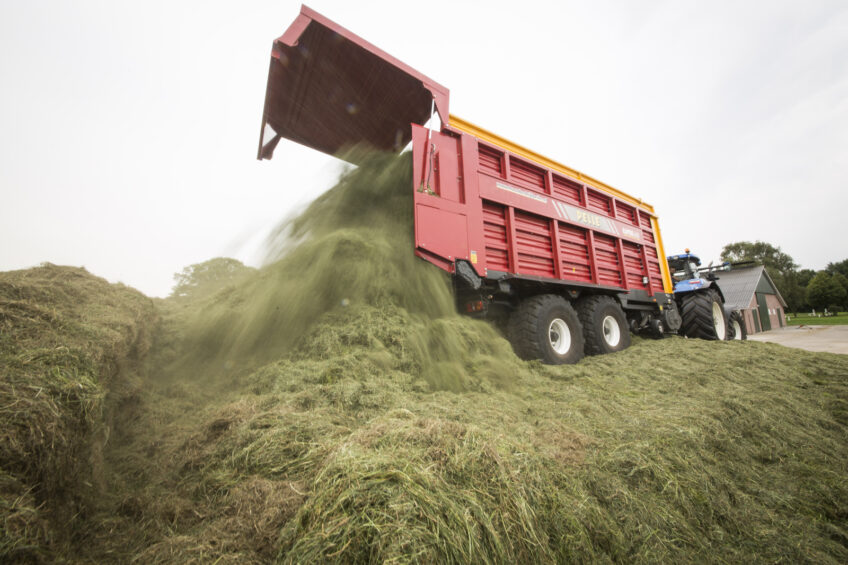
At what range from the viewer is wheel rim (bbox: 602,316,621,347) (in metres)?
6.11

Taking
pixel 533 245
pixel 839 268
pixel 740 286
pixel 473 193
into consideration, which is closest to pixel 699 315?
pixel 533 245

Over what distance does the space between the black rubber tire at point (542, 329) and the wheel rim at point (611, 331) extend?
1.21m

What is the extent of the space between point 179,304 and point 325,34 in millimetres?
3862

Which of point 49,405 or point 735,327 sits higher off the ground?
point 735,327

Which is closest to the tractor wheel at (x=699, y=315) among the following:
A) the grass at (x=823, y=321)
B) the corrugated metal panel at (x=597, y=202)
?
the corrugated metal panel at (x=597, y=202)

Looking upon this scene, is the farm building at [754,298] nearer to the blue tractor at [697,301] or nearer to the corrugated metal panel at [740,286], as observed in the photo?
the corrugated metal panel at [740,286]

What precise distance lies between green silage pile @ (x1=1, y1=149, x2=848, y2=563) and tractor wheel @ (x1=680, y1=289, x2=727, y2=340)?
4.25 metres

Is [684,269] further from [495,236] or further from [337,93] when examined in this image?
[337,93]

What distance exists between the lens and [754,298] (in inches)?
1027

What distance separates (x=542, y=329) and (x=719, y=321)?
7773 millimetres

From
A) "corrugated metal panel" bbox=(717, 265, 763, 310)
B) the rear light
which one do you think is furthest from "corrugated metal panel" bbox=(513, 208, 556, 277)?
"corrugated metal panel" bbox=(717, 265, 763, 310)

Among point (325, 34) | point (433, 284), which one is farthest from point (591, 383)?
point (325, 34)

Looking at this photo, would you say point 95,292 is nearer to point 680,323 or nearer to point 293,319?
point 293,319

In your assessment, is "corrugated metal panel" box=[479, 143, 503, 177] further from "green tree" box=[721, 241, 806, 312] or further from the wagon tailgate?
"green tree" box=[721, 241, 806, 312]
